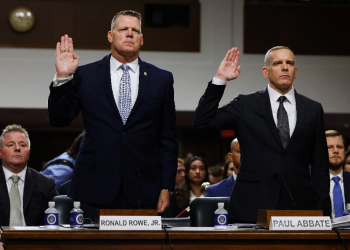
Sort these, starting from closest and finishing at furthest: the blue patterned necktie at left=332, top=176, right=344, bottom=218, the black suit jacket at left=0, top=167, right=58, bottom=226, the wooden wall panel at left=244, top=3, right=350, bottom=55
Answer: the black suit jacket at left=0, top=167, right=58, bottom=226, the blue patterned necktie at left=332, top=176, right=344, bottom=218, the wooden wall panel at left=244, top=3, right=350, bottom=55

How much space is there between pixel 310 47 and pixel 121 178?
6474 millimetres

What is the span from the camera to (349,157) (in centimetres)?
498

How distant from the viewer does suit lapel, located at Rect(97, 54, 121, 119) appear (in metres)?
2.27

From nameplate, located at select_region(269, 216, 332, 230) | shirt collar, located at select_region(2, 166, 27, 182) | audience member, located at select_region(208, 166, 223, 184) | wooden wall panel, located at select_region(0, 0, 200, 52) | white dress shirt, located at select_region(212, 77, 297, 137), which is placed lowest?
nameplate, located at select_region(269, 216, 332, 230)

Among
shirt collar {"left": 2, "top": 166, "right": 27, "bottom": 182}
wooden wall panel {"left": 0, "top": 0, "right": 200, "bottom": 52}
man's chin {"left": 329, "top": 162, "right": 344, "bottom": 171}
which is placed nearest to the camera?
shirt collar {"left": 2, "top": 166, "right": 27, "bottom": 182}

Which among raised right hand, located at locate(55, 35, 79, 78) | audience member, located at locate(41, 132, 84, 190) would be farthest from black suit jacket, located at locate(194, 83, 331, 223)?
audience member, located at locate(41, 132, 84, 190)

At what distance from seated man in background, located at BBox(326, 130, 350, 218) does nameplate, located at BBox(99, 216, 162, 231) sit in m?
2.29

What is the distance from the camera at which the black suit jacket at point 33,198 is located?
3131 mm

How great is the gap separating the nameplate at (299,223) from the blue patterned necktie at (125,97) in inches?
32.3

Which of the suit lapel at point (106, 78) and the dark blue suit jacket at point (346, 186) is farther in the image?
the dark blue suit jacket at point (346, 186)

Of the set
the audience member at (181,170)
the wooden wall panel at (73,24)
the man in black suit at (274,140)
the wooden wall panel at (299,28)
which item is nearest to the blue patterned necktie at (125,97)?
the man in black suit at (274,140)

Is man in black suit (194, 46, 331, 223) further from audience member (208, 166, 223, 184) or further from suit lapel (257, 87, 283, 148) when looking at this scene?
audience member (208, 166, 223, 184)

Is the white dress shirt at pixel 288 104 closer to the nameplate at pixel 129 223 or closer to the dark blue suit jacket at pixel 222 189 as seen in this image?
the nameplate at pixel 129 223

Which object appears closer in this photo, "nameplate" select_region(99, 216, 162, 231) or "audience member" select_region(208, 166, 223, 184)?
"nameplate" select_region(99, 216, 162, 231)
